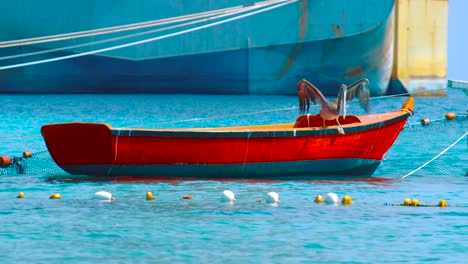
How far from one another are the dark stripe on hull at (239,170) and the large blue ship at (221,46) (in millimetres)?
34311

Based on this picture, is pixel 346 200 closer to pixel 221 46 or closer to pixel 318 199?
pixel 318 199

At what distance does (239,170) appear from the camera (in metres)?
24.3

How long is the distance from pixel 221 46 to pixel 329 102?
1424 inches

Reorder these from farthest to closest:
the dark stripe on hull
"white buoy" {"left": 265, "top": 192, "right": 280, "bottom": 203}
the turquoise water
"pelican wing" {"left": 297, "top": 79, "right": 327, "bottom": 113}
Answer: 1. "pelican wing" {"left": 297, "top": 79, "right": 327, "bottom": 113}
2. the dark stripe on hull
3. "white buoy" {"left": 265, "top": 192, "right": 280, "bottom": 203}
4. the turquoise water

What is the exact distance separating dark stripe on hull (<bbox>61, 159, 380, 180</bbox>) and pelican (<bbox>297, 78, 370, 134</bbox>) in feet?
3.20

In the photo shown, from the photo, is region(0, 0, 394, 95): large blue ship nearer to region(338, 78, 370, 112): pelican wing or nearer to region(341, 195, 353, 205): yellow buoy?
region(338, 78, 370, 112): pelican wing

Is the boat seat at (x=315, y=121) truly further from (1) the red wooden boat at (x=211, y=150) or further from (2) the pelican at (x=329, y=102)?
(2) the pelican at (x=329, y=102)

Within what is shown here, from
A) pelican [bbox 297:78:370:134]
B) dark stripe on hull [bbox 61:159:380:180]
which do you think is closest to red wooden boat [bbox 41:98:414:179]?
dark stripe on hull [bbox 61:159:380:180]

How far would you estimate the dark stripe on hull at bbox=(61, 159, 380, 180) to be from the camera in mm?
23844

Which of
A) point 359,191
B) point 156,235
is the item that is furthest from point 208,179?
point 156,235

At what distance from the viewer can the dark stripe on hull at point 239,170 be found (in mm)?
23844

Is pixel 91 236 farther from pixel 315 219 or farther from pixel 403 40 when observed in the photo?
pixel 403 40

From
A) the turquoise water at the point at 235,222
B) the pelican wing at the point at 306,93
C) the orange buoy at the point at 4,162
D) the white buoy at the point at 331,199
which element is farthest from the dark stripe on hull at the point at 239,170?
the white buoy at the point at 331,199

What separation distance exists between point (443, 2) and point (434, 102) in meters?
5.91
